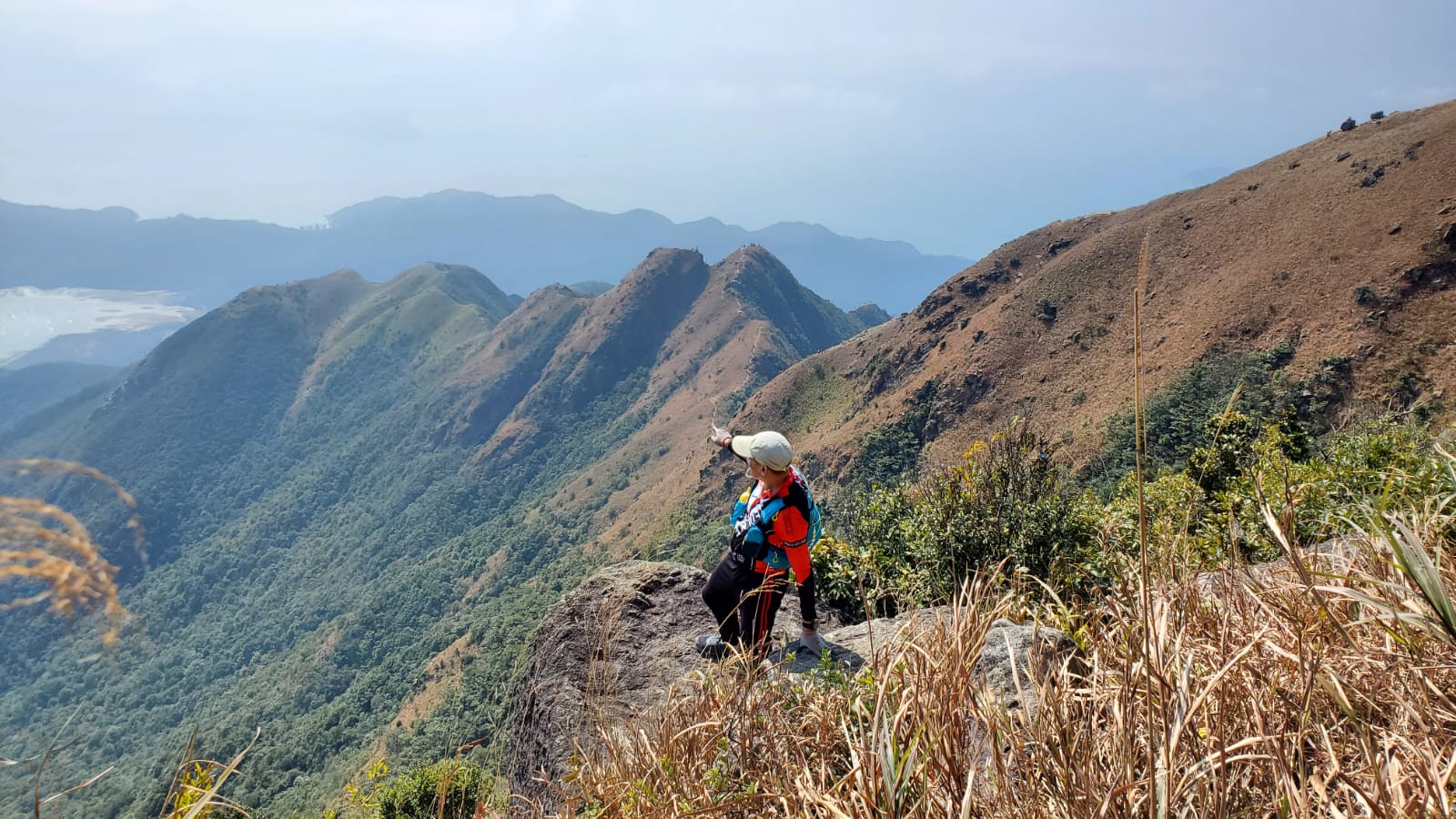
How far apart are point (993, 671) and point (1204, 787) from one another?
1.97m

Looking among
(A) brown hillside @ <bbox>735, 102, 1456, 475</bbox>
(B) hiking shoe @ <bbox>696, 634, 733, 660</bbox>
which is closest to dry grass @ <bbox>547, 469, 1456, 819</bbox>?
(B) hiking shoe @ <bbox>696, 634, 733, 660</bbox>

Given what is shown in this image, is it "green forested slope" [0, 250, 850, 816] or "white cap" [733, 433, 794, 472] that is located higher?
"white cap" [733, 433, 794, 472]

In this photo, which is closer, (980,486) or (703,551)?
(980,486)

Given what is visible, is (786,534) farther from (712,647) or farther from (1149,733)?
(1149,733)

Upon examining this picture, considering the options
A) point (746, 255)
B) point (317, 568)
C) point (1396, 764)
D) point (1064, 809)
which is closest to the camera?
point (1396, 764)

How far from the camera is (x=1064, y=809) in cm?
140

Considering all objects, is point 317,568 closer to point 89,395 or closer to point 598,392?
point 598,392

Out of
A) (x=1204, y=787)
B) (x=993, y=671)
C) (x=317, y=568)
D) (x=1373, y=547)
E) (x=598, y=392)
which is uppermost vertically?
(x=1373, y=547)

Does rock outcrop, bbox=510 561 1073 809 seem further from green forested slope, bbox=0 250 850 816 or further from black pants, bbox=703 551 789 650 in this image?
green forested slope, bbox=0 250 850 816

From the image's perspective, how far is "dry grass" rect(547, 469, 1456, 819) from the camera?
4.42ft

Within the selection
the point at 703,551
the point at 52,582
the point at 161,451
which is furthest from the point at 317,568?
the point at 52,582

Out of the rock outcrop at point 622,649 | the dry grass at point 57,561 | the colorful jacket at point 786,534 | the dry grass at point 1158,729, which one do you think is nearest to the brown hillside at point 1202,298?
the rock outcrop at point 622,649

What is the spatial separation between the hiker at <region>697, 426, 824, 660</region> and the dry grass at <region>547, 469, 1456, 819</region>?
1918mm

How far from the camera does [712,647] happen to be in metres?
4.29
